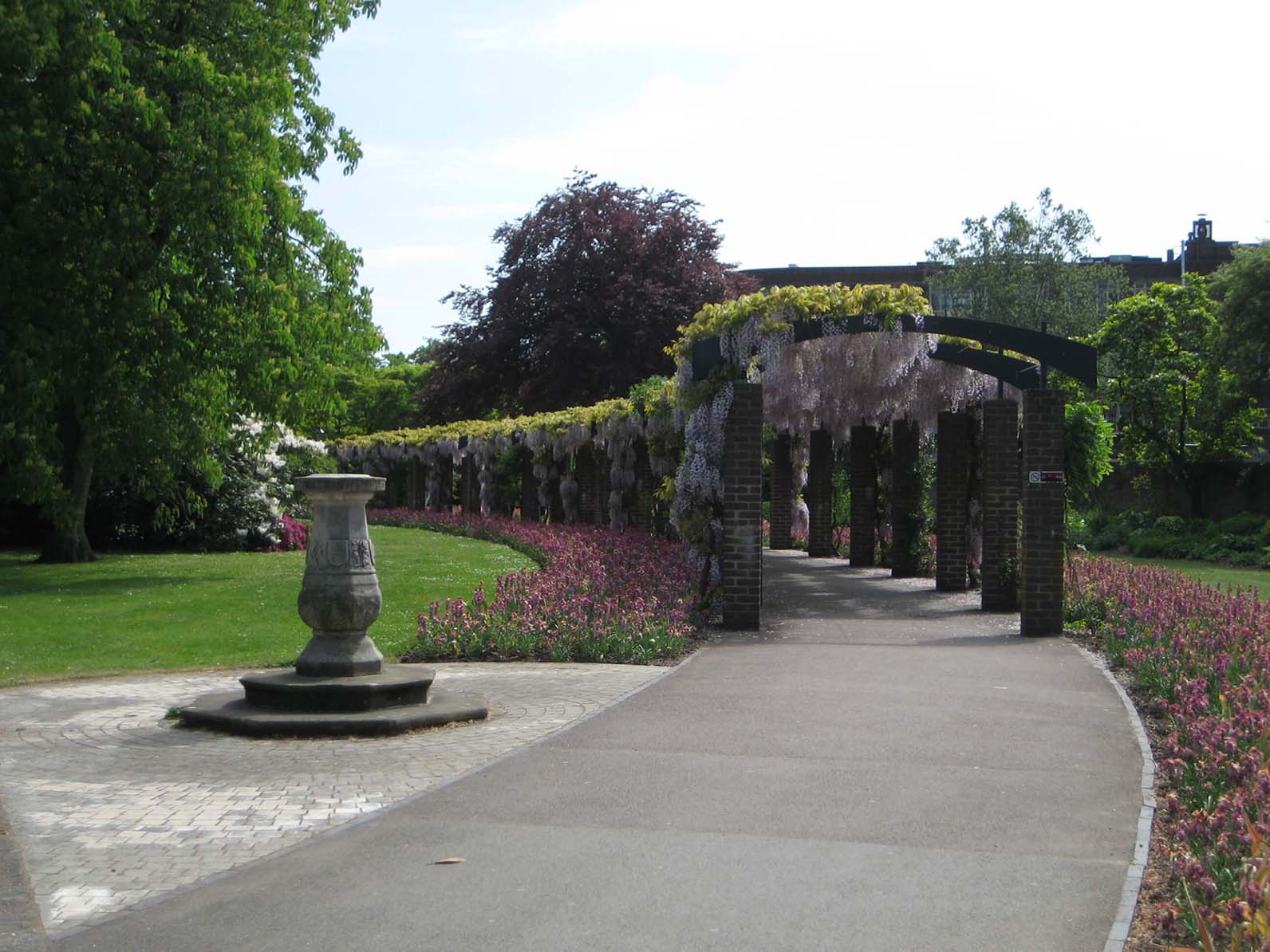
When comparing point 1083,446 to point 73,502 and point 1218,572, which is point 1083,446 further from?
point 73,502

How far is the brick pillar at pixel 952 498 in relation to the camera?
17.5m

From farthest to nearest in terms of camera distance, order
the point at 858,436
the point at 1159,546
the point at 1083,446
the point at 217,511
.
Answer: the point at 1159,546 → the point at 217,511 → the point at 858,436 → the point at 1083,446

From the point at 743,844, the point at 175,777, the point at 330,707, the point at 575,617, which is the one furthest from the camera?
the point at 575,617

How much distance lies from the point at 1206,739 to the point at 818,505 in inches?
767

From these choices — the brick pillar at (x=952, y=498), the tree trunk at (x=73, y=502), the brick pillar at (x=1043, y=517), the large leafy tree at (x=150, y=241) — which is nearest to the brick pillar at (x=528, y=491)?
the large leafy tree at (x=150, y=241)

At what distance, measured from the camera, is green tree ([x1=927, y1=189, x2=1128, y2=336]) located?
180ft

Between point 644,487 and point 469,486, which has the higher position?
point 469,486

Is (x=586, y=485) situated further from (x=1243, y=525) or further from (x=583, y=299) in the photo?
(x=1243, y=525)

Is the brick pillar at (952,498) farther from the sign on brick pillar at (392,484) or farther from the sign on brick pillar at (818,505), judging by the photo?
the sign on brick pillar at (392,484)

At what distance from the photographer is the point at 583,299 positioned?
40.9 m

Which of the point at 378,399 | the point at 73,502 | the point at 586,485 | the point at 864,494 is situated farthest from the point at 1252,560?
the point at 378,399

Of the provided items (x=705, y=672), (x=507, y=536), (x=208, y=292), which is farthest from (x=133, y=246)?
(x=705, y=672)

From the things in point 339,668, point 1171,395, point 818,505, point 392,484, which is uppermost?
point 1171,395

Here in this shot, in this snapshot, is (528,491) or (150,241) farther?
(528,491)
